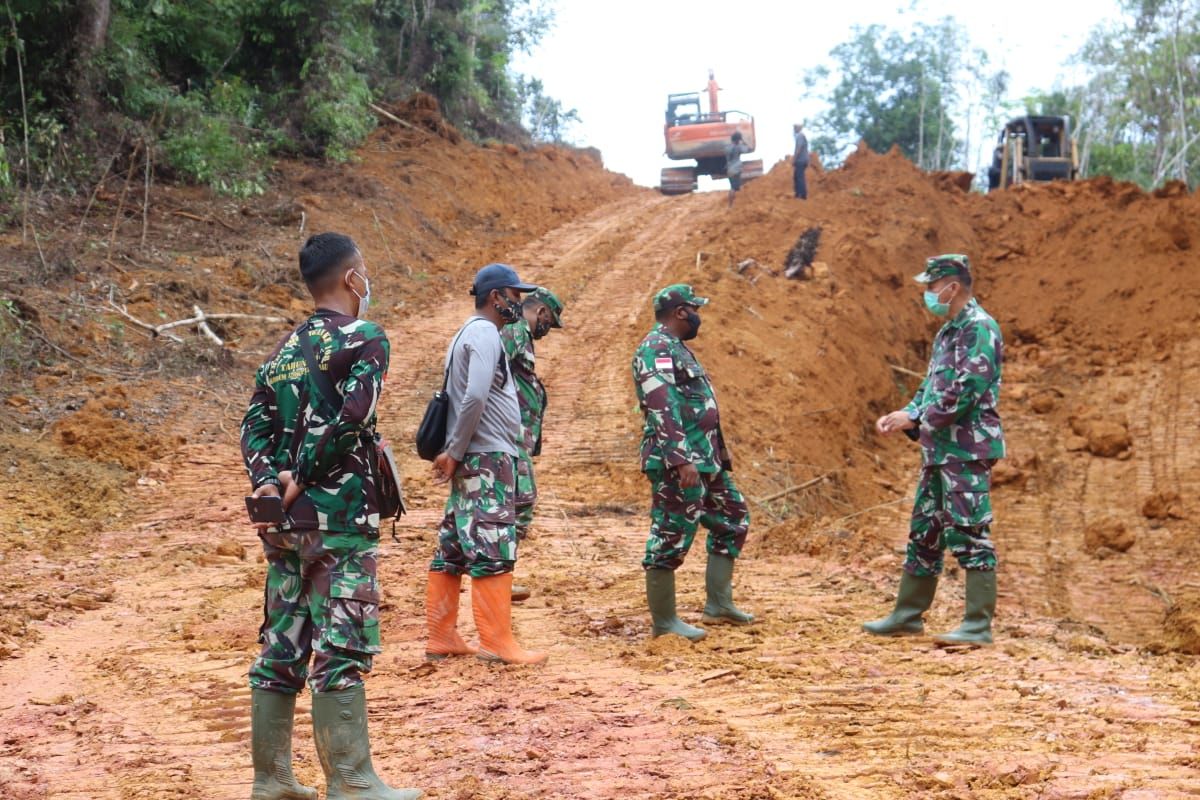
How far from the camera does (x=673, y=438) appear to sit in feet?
20.2

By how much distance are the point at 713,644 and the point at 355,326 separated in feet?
10.6

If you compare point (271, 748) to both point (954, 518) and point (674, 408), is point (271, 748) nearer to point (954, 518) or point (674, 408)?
point (674, 408)

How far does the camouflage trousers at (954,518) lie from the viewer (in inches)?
253

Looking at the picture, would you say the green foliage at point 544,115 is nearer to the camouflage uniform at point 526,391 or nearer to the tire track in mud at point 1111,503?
the tire track in mud at point 1111,503

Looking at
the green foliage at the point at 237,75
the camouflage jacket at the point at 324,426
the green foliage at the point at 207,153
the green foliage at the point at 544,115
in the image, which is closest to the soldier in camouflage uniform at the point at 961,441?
the camouflage jacket at the point at 324,426

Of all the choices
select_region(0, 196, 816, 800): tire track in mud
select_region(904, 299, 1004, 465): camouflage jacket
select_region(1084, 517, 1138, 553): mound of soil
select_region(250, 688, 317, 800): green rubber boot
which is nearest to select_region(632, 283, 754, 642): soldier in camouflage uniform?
select_region(0, 196, 816, 800): tire track in mud

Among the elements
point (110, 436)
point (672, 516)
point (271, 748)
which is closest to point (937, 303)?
point (672, 516)

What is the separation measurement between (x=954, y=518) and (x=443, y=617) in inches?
112

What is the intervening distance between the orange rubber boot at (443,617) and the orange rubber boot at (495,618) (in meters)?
0.19

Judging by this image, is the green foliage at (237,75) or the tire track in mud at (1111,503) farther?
the green foliage at (237,75)

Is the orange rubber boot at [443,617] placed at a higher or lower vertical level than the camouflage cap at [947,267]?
lower

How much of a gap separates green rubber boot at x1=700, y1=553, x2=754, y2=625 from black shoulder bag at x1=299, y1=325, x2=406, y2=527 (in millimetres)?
3026

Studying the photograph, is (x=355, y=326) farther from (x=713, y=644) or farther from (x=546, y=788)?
(x=713, y=644)

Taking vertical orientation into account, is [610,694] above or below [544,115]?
below
